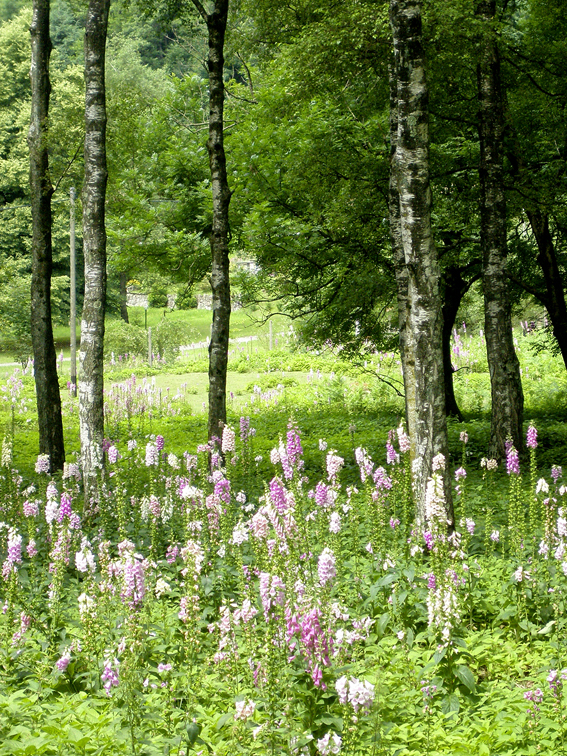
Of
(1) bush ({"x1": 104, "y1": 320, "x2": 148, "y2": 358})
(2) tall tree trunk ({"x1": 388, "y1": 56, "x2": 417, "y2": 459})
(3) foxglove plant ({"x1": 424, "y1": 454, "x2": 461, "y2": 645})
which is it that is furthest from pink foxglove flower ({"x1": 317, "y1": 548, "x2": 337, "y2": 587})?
Answer: (1) bush ({"x1": 104, "y1": 320, "x2": 148, "y2": 358})

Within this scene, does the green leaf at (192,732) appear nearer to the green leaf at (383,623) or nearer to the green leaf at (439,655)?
the green leaf at (439,655)

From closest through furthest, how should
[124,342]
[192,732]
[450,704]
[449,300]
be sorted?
[192,732]
[450,704]
[449,300]
[124,342]

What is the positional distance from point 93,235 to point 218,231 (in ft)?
5.59

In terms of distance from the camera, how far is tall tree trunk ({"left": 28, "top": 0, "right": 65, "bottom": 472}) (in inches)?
429

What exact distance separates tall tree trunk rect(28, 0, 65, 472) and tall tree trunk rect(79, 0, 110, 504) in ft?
7.34

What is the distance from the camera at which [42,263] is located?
10.9 meters

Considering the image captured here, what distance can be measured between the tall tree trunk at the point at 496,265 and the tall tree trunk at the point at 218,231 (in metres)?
3.44

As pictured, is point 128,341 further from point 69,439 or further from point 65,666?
point 65,666

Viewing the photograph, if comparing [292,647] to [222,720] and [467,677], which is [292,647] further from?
[467,677]

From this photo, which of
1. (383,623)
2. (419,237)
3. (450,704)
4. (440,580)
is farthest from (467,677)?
(419,237)

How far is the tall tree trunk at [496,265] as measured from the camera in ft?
31.4

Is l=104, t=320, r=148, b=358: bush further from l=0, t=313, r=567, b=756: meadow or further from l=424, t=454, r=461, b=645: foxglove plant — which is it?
l=424, t=454, r=461, b=645: foxglove plant

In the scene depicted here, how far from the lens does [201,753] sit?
359cm

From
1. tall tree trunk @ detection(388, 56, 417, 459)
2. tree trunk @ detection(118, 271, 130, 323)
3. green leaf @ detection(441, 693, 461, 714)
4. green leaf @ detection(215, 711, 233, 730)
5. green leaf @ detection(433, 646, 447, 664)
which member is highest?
tree trunk @ detection(118, 271, 130, 323)
